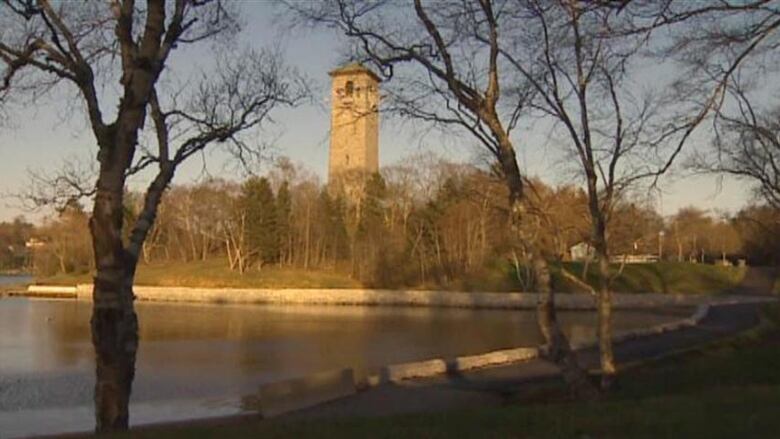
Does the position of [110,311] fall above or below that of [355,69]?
below

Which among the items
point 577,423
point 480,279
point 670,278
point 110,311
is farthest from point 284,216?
point 577,423

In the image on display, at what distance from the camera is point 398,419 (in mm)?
7859

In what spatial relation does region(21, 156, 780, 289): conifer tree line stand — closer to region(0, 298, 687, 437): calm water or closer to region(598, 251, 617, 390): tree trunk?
region(0, 298, 687, 437): calm water

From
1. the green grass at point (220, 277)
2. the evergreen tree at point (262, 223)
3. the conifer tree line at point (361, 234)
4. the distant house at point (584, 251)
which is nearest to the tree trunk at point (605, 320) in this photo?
the distant house at point (584, 251)

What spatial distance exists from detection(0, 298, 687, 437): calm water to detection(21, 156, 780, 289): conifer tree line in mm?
9195

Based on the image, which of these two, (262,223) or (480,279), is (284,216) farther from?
(480,279)

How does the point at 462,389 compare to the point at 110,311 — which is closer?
the point at 110,311

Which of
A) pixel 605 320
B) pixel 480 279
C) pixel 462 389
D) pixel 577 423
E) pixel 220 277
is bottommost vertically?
pixel 462 389

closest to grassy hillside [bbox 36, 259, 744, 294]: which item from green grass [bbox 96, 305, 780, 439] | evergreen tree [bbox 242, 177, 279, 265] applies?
evergreen tree [bbox 242, 177, 279, 265]

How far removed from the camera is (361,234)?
75562 millimetres

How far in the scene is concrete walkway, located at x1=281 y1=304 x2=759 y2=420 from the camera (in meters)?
→ 14.2

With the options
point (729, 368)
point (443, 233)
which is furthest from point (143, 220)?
point (443, 233)

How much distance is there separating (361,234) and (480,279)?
11.5m

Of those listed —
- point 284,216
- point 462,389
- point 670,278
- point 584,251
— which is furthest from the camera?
point 284,216
